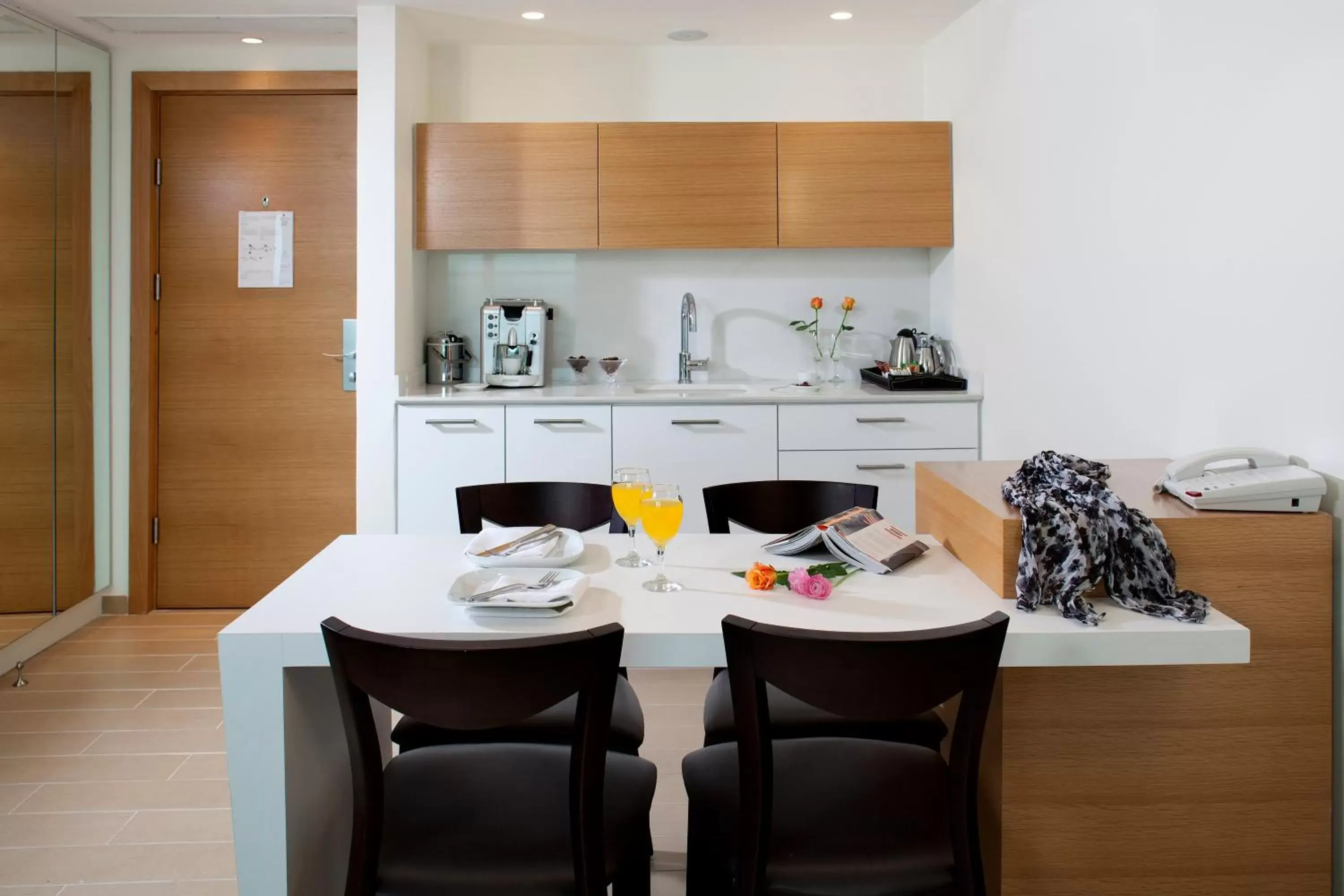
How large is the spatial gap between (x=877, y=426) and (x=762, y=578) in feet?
7.54

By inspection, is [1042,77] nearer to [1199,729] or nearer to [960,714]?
[1199,729]

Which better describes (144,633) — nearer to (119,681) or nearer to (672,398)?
(119,681)

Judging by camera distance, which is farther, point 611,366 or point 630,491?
point 611,366

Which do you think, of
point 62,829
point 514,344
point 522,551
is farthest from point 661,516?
point 514,344

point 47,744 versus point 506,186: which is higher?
point 506,186

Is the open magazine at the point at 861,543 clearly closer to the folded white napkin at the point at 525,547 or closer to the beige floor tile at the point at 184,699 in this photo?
the folded white napkin at the point at 525,547

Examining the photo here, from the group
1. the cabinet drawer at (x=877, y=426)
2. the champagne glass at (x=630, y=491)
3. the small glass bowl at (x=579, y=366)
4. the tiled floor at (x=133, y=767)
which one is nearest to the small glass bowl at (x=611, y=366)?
the small glass bowl at (x=579, y=366)

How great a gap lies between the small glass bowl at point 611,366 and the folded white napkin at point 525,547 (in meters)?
2.26

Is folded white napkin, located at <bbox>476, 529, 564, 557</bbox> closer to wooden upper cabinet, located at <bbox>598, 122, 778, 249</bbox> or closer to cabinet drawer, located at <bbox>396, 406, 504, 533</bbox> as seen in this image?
cabinet drawer, located at <bbox>396, 406, 504, 533</bbox>

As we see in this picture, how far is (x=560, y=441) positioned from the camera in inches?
161

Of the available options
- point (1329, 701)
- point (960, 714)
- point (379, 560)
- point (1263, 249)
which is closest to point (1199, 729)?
point (1329, 701)

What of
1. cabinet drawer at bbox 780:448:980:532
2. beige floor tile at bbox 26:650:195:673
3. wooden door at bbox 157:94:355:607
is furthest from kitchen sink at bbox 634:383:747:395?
beige floor tile at bbox 26:650:195:673

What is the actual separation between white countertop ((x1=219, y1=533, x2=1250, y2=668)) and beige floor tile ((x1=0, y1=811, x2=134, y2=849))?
1.09 metres

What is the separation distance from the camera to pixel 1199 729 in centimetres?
197
